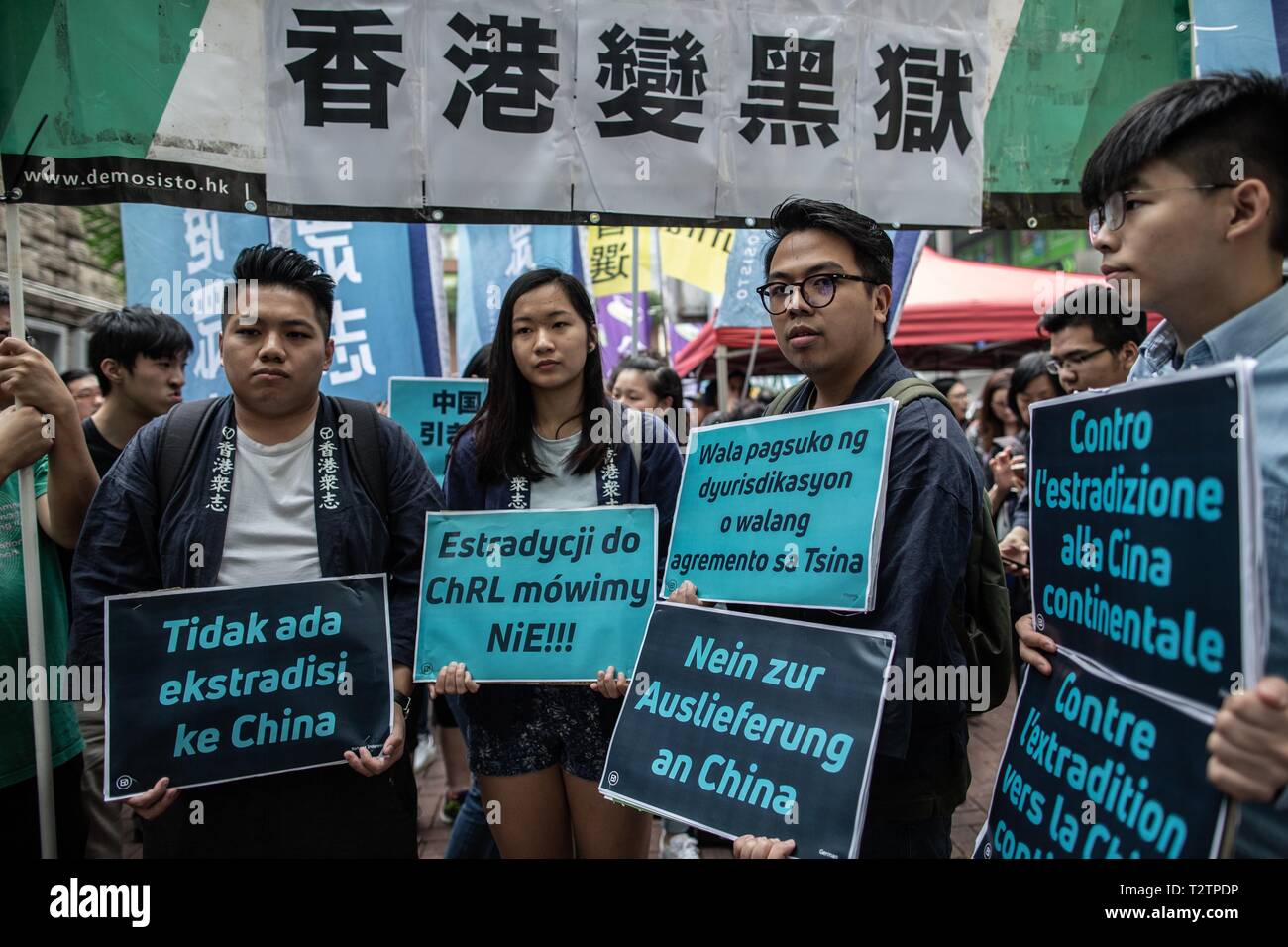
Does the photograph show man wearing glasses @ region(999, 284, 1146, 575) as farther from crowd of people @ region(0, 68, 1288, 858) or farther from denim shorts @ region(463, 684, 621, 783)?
denim shorts @ region(463, 684, 621, 783)

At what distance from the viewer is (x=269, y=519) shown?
1905 mm

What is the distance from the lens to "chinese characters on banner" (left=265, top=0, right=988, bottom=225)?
2.28 m

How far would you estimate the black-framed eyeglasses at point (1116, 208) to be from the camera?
1243mm

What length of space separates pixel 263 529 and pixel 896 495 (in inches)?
60.3

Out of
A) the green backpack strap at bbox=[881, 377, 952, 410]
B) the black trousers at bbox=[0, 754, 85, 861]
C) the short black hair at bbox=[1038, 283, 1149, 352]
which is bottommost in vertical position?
the black trousers at bbox=[0, 754, 85, 861]

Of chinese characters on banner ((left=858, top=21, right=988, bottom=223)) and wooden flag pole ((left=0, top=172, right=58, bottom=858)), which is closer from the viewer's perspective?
wooden flag pole ((left=0, top=172, right=58, bottom=858))

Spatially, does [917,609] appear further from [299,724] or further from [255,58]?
[255,58]

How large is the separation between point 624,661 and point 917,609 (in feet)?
2.62

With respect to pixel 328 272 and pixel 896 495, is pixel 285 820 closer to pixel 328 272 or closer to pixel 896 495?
pixel 896 495

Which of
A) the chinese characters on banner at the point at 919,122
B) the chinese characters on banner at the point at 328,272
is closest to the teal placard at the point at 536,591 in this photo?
the chinese characters on banner at the point at 919,122

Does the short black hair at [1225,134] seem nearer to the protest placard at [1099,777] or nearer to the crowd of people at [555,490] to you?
the crowd of people at [555,490]

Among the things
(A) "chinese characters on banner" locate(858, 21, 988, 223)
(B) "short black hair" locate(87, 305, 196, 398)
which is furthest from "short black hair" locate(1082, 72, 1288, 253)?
(B) "short black hair" locate(87, 305, 196, 398)

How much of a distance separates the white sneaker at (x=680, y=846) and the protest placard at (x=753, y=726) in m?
1.90

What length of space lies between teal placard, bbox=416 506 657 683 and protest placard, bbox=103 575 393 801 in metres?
0.19
